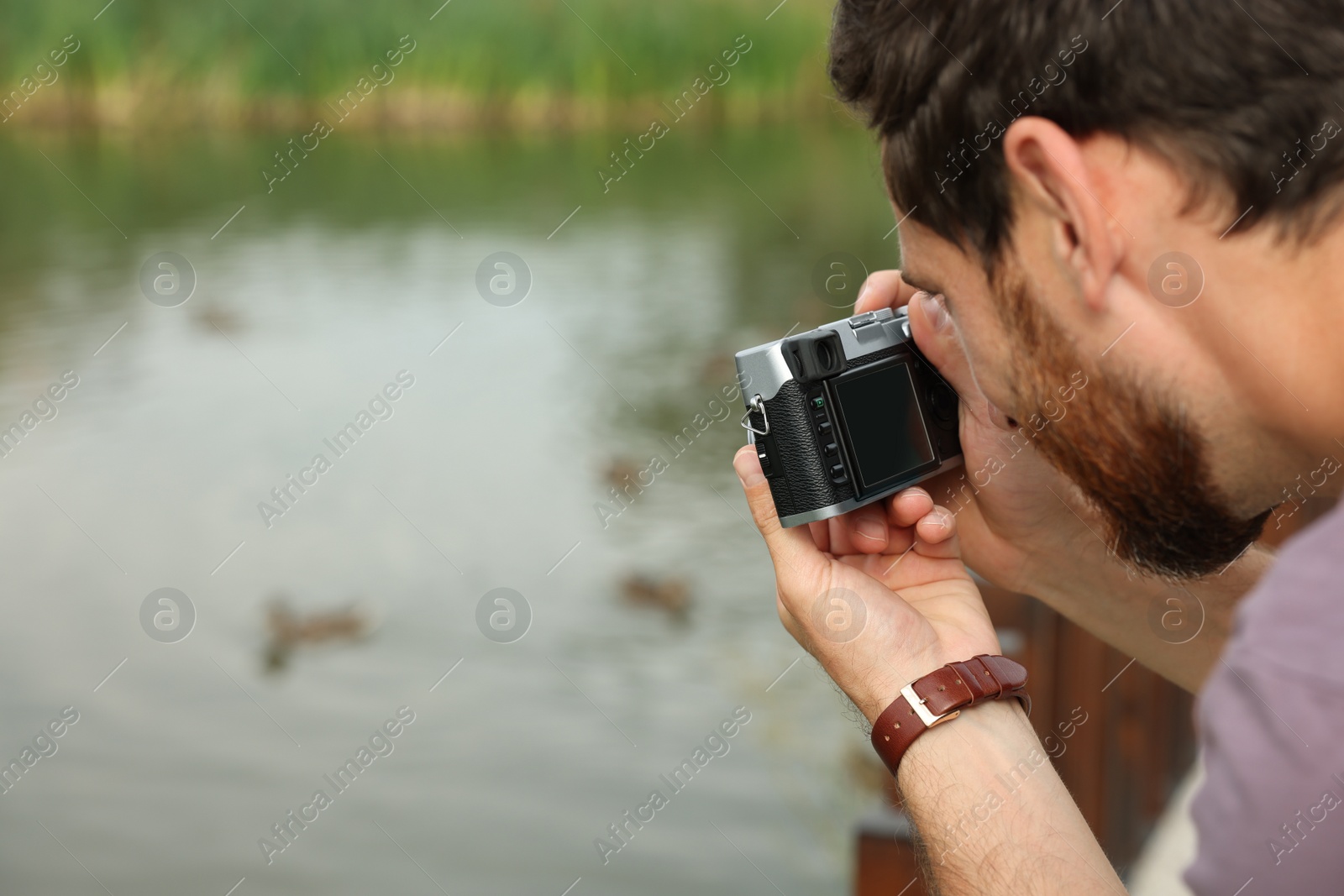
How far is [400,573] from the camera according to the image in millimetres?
5598

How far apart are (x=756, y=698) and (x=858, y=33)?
3.54 metres

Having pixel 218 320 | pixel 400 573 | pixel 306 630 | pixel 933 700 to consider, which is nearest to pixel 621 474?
pixel 400 573

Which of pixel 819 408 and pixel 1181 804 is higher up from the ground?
pixel 819 408

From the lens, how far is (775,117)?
1506 cm

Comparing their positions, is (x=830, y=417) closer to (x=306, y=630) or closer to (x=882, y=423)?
Result: (x=882, y=423)

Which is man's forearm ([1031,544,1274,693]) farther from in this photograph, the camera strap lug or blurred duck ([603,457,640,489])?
blurred duck ([603,457,640,489])

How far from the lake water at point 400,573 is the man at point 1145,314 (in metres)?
0.47

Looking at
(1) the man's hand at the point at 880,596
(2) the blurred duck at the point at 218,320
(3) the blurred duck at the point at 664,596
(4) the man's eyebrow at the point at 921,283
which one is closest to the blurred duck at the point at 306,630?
(3) the blurred duck at the point at 664,596

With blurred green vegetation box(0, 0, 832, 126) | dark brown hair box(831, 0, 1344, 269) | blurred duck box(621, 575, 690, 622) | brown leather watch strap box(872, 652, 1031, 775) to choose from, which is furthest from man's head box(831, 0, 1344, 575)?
blurred green vegetation box(0, 0, 832, 126)

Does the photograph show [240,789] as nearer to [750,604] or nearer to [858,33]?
[750,604]

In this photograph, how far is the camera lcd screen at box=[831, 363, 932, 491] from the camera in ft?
5.94

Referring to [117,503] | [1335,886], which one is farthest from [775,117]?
[1335,886]

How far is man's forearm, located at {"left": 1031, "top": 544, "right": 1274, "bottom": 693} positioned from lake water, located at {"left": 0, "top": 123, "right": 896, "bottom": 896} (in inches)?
26.6

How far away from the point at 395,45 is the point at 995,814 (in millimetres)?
11803
